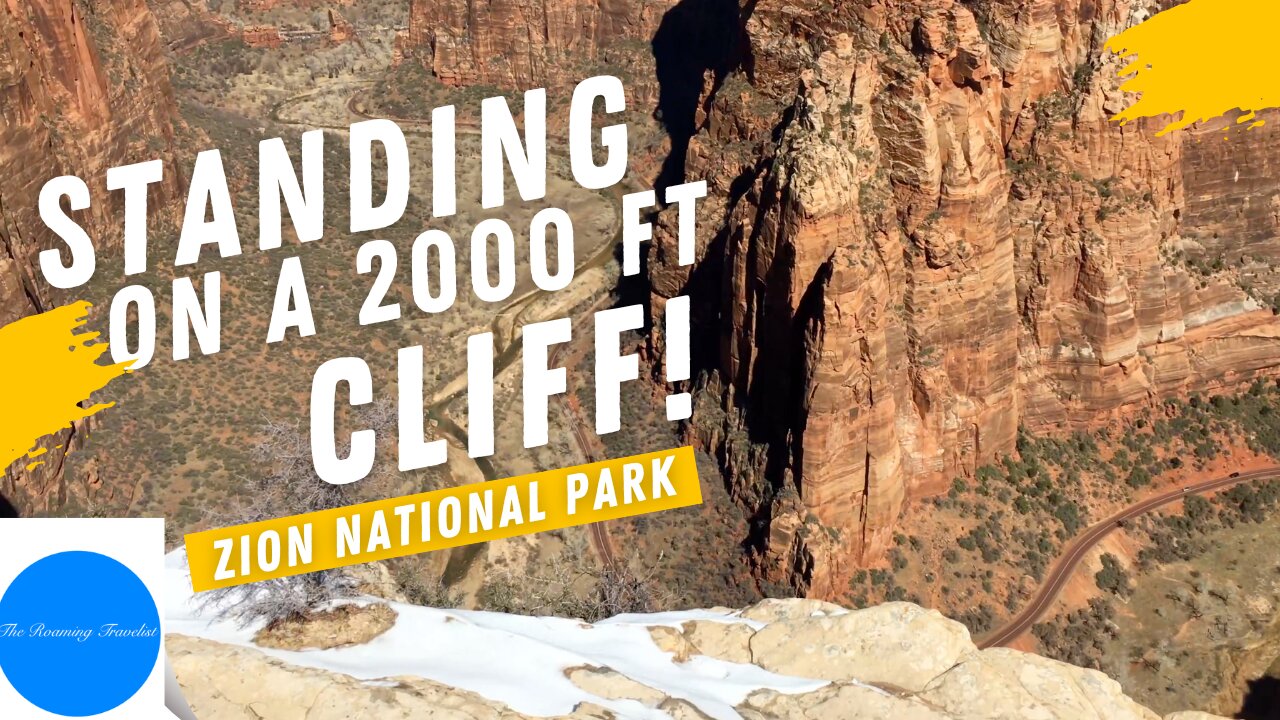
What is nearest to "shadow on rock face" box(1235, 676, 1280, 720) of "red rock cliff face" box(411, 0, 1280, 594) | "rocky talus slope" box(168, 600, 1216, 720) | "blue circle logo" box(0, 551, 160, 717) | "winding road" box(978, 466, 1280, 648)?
"winding road" box(978, 466, 1280, 648)

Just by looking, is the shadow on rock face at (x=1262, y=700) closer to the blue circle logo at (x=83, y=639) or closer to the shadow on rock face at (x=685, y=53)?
the blue circle logo at (x=83, y=639)

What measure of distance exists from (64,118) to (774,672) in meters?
57.9

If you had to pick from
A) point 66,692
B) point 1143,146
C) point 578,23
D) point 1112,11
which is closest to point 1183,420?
point 1143,146

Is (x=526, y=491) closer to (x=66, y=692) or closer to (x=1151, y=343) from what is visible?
(x=66, y=692)

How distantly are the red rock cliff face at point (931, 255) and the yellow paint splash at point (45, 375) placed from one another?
32.9 metres

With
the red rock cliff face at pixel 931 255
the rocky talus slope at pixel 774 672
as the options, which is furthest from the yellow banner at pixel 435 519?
the red rock cliff face at pixel 931 255

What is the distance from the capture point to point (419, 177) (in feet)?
350

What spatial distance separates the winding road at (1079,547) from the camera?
195 ft

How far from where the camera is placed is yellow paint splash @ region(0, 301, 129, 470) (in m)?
59.2

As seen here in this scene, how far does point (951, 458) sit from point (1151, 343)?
48.9 ft

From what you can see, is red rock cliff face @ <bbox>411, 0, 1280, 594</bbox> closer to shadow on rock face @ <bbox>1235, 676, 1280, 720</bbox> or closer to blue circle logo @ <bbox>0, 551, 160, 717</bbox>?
shadow on rock face @ <bbox>1235, 676, 1280, 720</bbox>

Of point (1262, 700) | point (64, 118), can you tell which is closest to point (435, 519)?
point (64, 118)

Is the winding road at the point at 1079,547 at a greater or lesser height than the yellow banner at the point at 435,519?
lesser

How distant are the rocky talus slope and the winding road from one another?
2801 centimetres
